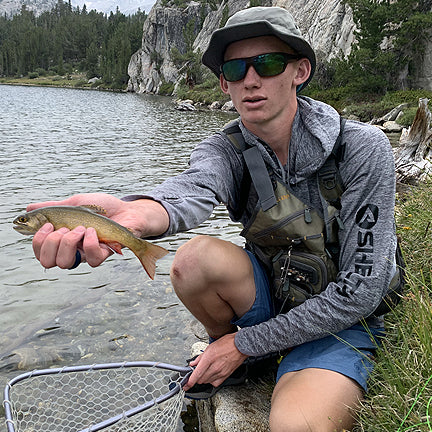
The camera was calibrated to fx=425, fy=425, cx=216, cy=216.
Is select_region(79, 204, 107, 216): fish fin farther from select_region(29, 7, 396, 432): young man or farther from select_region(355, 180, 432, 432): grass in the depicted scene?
select_region(355, 180, 432, 432): grass

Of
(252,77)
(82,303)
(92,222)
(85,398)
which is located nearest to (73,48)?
(82,303)

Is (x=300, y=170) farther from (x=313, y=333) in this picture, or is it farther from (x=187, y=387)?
(x=187, y=387)

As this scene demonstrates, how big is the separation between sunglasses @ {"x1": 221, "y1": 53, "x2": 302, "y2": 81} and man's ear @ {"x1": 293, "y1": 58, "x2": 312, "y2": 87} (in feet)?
0.50

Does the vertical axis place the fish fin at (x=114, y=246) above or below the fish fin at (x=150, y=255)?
above

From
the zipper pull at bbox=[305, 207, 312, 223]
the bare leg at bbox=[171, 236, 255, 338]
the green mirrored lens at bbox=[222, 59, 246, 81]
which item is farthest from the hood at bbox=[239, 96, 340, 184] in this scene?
the bare leg at bbox=[171, 236, 255, 338]

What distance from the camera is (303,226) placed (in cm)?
303

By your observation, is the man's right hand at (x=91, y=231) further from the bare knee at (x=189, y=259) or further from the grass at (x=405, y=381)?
the grass at (x=405, y=381)

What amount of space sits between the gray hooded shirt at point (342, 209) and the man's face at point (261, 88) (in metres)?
0.23

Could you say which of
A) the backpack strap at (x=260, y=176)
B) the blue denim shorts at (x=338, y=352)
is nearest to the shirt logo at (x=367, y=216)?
the backpack strap at (x=260, y=176)

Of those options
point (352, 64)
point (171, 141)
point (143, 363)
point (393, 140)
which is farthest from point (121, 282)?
point (352, 64)

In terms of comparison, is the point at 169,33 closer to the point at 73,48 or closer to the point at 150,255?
the point at 73,48

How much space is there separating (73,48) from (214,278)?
557 ft

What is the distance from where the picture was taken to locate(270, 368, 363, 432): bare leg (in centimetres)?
245

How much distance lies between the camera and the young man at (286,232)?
274 centimetres
